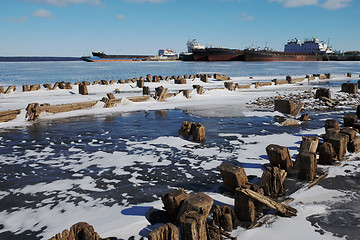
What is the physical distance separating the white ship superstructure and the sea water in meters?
113

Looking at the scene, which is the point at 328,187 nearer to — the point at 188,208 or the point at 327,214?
the point at 327,214

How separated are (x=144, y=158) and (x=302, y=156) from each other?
3307mm

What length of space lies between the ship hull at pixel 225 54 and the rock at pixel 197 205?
94.9 m

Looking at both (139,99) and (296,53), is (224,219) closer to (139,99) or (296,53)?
(139,99)

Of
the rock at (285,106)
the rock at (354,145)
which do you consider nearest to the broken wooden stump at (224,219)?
the rock at (354,145)

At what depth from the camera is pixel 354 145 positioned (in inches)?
245

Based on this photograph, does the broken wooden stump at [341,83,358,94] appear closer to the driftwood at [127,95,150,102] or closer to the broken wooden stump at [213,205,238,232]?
the driftwood at [127,95,150,102]

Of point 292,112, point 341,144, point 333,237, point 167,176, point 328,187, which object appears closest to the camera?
point 333,237

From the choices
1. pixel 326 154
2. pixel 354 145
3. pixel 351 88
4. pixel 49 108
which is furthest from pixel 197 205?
pixel 351 88

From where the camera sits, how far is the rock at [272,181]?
4.26m

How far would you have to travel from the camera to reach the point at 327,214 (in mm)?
3826

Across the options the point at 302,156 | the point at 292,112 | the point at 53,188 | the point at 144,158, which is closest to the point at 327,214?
the point at 302,156

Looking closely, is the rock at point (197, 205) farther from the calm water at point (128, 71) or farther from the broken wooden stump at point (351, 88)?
A: the calm water at point (128, 71)

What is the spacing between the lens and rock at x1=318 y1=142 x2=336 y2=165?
5545 mm
